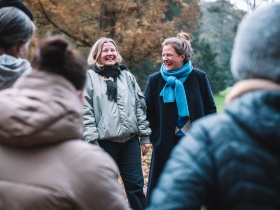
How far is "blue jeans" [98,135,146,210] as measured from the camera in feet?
16.9

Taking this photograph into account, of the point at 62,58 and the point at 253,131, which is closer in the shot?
the point at 253,131

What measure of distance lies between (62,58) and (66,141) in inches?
14.6

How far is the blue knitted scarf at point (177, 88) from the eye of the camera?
521 cm

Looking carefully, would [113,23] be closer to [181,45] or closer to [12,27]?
[181,45]

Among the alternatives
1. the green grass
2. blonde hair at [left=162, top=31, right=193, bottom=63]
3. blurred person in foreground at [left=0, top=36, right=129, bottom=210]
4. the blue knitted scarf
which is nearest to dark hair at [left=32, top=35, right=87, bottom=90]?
blurred person in foreground at [left=0, top=36, right=129, bottom=210]

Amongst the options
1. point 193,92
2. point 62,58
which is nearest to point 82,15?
point 193,92

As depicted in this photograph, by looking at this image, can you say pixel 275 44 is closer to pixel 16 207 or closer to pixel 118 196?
pixel 118 196

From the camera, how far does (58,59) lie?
2.04 m

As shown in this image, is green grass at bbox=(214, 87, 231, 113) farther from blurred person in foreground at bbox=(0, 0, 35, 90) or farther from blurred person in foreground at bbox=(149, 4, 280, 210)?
blurred person in foreground at bbox=(149, 4, 280, 210)

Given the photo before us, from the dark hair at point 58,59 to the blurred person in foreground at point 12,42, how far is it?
0.71 meters

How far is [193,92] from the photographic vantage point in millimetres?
5367

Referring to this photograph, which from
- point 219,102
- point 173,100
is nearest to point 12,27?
point 173,100

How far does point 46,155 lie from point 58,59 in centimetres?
43

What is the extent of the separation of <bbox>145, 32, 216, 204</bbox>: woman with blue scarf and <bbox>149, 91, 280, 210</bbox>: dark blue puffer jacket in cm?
359
